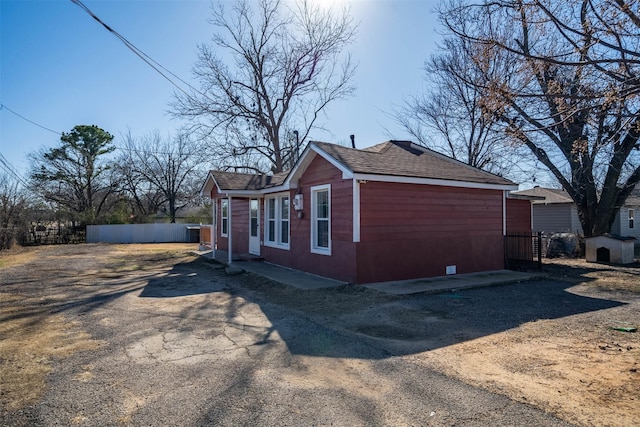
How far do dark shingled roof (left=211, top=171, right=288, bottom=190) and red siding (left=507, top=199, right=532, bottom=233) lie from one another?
29.5 ft

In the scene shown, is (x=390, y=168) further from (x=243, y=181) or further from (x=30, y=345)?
(x=30, y=345)

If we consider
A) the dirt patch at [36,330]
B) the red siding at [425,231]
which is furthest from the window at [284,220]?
the dirt patch at [36,330]

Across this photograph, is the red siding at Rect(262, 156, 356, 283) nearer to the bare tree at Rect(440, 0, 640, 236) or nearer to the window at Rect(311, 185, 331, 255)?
the window at Rect(311, 185, 331, 255)

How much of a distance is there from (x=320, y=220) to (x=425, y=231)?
2.67 metres

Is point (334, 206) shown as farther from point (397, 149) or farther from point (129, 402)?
point (129, 402)

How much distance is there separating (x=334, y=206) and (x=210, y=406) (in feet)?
21.8

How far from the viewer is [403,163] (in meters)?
10.5

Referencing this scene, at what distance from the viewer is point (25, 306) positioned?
731cm

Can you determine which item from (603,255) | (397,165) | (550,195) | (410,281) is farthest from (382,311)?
(550,195)

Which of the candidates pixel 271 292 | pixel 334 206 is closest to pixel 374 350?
pixel 271 292

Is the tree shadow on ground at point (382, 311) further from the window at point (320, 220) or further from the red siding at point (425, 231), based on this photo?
the window at point (320, 220)

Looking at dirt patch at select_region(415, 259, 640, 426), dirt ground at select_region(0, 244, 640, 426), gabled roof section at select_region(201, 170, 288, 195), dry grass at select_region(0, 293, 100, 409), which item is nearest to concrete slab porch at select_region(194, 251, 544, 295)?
dirt ground at select_region(0, 244, 640, 426)

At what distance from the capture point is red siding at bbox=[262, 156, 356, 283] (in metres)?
8.98

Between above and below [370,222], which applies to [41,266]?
below
